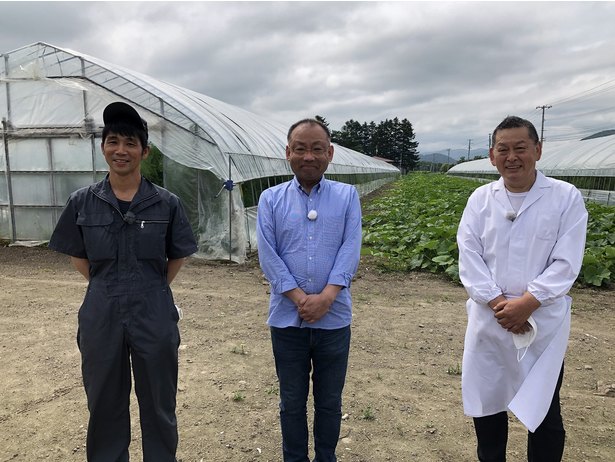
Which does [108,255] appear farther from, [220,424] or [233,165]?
[233,165]

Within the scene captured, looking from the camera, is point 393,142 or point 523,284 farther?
point 393,142

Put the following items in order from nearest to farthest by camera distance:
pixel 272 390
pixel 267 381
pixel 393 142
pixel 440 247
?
pixel 272 390 → pixel 267 381 → pixel 440 247 → pixel 393 142

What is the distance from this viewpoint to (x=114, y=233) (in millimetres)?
2117

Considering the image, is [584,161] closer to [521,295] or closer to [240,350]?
[240,350]

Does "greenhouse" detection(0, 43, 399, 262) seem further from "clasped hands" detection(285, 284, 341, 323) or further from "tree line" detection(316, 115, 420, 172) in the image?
"tree line" detection(316, 115, 420, 172)

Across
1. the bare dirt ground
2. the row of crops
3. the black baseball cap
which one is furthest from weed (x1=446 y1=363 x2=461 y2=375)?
the black baseball cap

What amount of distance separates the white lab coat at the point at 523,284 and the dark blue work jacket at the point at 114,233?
153 centimetres

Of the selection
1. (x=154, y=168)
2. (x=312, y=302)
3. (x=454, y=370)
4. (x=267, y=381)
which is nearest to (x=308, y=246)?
(x=312, y=302)

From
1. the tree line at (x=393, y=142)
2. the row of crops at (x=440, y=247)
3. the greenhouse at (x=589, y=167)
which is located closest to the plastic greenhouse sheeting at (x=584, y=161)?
the greenhouse at (x=589, y=167)

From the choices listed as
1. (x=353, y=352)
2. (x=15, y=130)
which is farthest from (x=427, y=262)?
(x=15, y=130)

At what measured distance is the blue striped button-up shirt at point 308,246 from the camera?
223 centimetres

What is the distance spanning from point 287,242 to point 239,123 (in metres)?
9.31

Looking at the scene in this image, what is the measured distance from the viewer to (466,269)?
2.24m

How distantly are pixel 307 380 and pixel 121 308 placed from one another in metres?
0.98
